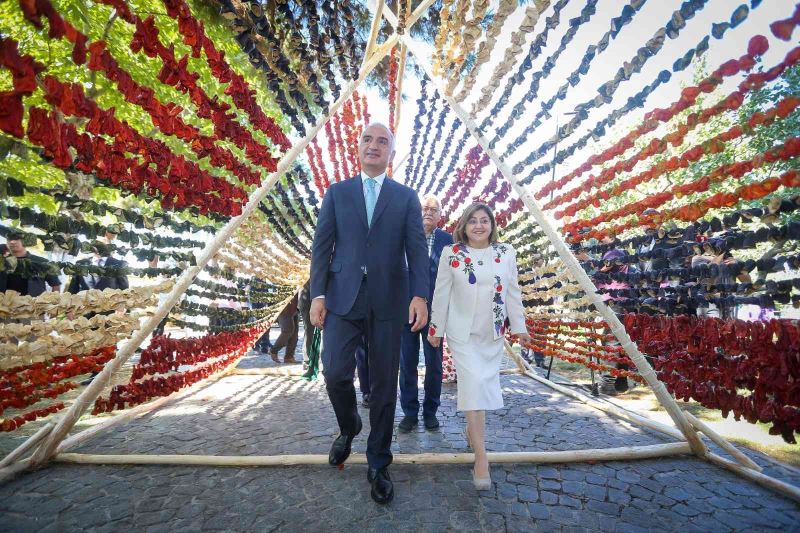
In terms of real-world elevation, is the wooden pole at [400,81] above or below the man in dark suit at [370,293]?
above

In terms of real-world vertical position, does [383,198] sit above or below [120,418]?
above

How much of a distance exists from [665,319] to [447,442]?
1.77m

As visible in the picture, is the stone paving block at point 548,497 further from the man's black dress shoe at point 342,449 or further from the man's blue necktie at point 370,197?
the man's blue necktie at point 370,197

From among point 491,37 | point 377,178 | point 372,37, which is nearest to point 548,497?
point 377,178

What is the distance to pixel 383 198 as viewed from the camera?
8.14 feet

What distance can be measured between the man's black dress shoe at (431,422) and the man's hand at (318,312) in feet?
5.30

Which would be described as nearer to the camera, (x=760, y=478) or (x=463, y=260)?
(x=760, y=478)

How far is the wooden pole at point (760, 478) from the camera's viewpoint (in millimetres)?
2266

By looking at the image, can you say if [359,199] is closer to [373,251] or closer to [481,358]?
[373,251]

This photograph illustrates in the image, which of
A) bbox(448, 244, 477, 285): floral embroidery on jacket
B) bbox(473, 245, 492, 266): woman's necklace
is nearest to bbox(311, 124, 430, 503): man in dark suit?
bbox(448, 244, 477, 285): floral embroidery on jacket

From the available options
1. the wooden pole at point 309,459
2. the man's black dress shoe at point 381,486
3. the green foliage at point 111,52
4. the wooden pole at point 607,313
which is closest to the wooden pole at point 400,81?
the green foliage at point 111,52

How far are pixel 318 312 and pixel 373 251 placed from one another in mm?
484

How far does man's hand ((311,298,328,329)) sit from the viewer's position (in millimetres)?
2357

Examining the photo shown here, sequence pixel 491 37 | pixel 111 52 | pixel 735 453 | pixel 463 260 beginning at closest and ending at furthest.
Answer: pixel 735 453
pixel 463 260
pixel 491 37
pixel 111 52
